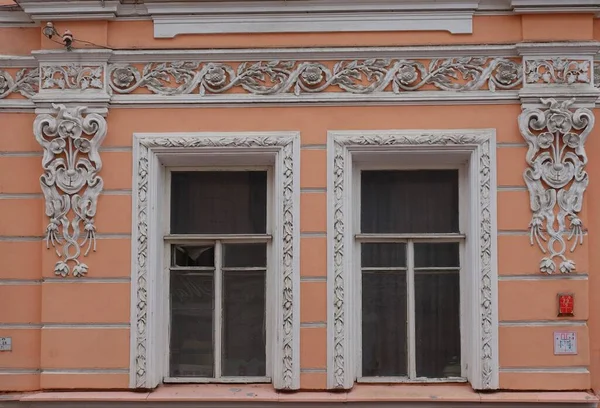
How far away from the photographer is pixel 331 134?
203 inches

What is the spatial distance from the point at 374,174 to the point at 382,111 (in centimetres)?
49

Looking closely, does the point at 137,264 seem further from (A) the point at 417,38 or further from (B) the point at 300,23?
(A) the point at 417,38

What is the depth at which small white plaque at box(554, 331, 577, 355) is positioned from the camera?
16.5ft

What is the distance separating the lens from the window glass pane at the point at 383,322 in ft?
17.4

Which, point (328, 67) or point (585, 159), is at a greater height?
point (328, 67)

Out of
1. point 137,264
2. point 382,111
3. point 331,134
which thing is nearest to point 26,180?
point 137,264

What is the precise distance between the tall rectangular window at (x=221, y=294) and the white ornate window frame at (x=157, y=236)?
0.51 ft

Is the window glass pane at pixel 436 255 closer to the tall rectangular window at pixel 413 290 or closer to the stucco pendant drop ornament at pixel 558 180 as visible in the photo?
the tall rectangular window at pixel 413 290

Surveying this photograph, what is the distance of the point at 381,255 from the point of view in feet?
17.5

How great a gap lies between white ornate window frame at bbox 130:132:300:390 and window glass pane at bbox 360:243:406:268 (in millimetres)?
537

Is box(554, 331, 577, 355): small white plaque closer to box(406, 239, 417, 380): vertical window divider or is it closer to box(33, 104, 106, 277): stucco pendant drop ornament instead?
box(406, 239, 417, 380): vertical window divider

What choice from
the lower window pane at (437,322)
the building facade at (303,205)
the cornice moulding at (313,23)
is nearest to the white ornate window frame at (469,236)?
the building facade at (303,205)

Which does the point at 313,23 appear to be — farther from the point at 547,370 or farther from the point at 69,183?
the point at 547,370

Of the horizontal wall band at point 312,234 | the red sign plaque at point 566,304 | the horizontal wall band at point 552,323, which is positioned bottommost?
the horizontal wall band at point 552,323
